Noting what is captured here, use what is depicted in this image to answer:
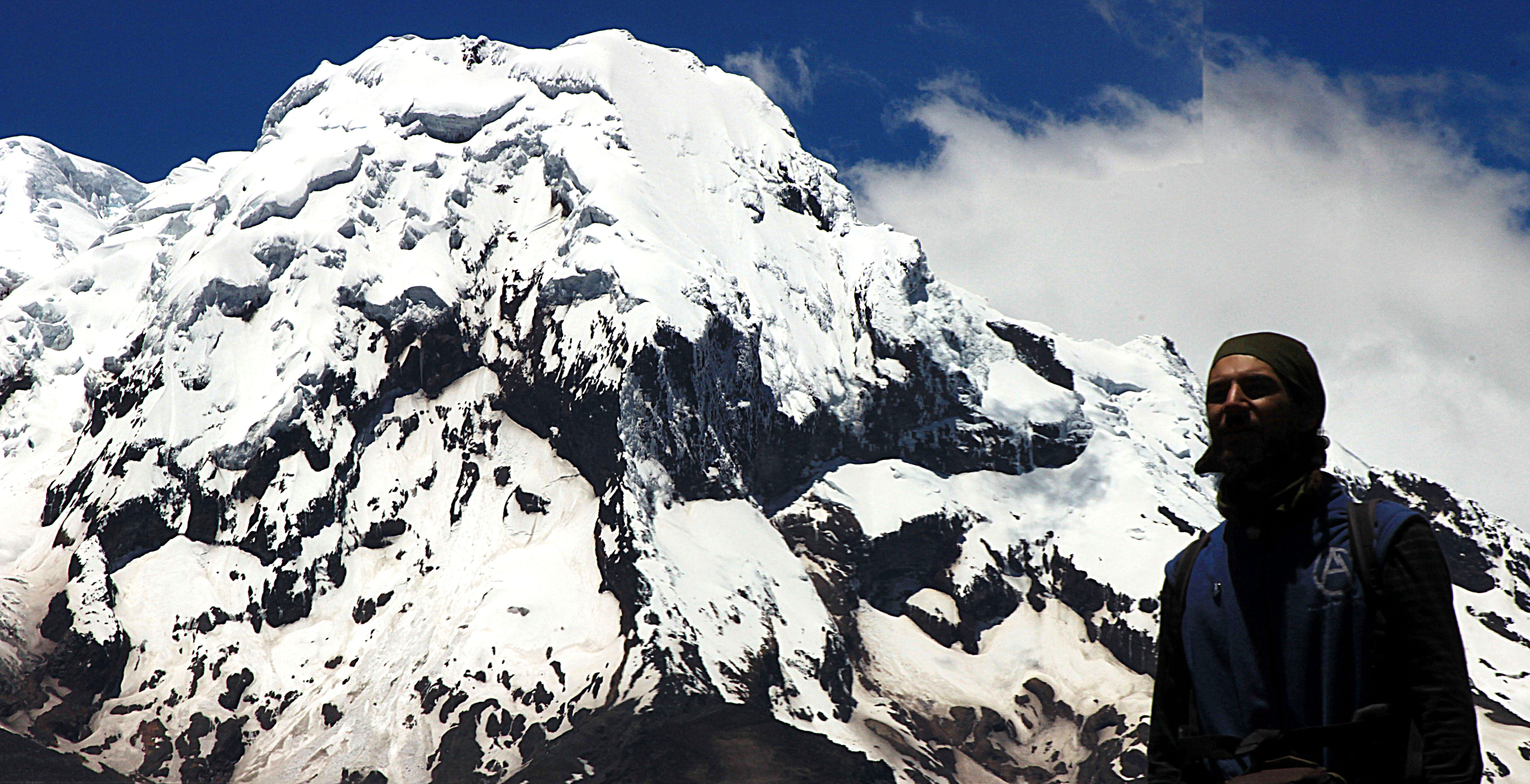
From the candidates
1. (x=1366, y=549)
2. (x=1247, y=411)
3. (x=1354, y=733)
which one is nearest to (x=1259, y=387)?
(x=1247, y=411)

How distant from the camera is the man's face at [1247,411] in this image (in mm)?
5676

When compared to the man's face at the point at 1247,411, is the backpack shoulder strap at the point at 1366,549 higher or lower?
lower

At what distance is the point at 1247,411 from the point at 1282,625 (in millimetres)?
827

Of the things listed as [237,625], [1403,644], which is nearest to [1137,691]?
[237,625]

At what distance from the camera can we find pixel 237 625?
185125 millimetres

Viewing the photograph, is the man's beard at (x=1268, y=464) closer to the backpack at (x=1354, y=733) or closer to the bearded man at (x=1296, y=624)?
the bearded man at (x=1296, y=624)

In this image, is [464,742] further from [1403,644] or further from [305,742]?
[1403,644]

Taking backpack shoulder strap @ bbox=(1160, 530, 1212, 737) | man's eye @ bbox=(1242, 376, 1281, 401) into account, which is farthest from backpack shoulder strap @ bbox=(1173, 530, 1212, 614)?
man's eye @ bbox=(1242, 376, 1281, 401)

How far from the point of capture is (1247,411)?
5.72 meters

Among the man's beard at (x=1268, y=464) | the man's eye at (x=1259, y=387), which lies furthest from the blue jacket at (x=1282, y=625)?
the man's eye at (x=1259, y=387)

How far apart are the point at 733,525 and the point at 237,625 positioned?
62.5m

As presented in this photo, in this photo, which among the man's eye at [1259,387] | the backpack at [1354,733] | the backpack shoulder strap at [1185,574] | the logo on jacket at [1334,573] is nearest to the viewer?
the backpack at [1354,733]

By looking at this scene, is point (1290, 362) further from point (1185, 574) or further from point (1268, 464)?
point (1185, 574)

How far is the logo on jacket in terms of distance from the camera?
550 centimetres
